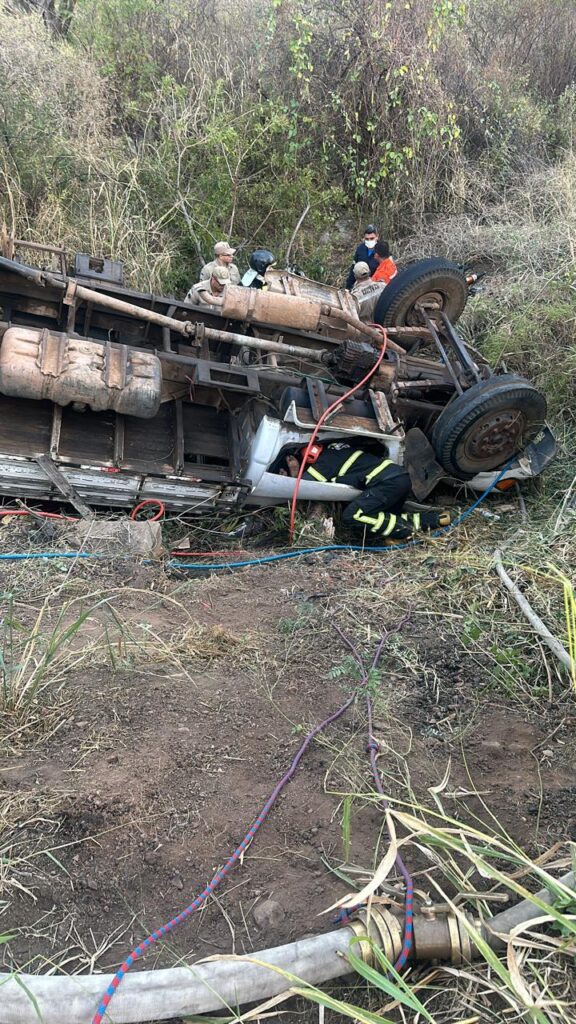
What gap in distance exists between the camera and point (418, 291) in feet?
18.9

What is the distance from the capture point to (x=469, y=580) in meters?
3.90

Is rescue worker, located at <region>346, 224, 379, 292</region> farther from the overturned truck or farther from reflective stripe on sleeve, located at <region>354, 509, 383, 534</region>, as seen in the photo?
reflective stripe on sleeve, located at <region>354, 509, 383, 534</region>

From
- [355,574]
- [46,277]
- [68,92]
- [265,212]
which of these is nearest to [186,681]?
[355,574]

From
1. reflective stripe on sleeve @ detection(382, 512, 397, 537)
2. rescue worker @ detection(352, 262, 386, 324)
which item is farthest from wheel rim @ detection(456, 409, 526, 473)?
rescue worker @ detection(352, 262, 386, 324)

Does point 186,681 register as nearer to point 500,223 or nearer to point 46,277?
point 46,277

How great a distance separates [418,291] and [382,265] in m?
1.74

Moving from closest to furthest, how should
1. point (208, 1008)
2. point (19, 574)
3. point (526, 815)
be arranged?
point (208, 1008) < point (526, 815) < point (19, 574)

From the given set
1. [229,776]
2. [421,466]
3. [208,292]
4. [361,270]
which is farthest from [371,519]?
[361,270]

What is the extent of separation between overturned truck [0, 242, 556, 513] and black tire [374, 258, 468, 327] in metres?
0.02

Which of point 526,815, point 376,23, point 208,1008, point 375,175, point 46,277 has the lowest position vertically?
point 208,1008

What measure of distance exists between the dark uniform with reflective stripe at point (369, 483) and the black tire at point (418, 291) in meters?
1.59

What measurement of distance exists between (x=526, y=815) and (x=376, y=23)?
9.21 metres

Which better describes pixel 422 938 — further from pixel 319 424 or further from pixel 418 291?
pixel 418 291

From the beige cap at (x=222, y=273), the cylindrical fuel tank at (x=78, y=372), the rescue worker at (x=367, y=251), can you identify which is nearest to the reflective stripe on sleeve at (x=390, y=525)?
the cylindrical fuel tank at (x=78, y=372)
